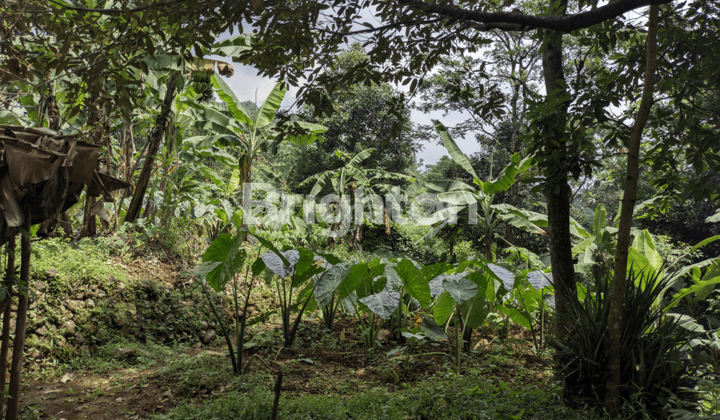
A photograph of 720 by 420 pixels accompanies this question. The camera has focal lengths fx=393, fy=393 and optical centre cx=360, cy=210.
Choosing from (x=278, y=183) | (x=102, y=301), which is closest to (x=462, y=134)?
(x=278, y=183)

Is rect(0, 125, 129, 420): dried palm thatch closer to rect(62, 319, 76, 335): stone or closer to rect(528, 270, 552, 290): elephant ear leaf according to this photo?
rect(62, 319, 76, 335): stone

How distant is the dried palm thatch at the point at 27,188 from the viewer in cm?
182

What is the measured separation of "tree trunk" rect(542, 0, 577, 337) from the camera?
2.60 metres

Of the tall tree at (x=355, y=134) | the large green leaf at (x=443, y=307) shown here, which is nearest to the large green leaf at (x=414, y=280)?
the large green leaf at (x=443, y=307)

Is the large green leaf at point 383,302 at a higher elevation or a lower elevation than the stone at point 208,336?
higher

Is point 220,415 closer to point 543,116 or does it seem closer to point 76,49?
point 76,49

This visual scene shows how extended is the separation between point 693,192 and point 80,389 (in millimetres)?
4766

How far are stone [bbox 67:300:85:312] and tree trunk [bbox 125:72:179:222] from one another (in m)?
1.93

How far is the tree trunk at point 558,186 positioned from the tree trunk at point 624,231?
1.40ft

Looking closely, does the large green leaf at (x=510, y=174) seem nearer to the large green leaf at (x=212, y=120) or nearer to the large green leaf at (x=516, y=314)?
the large green leaf at (x=516, y=314)

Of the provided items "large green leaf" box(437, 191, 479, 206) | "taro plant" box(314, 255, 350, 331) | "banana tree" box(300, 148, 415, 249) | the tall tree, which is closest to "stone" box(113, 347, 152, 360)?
"taro plant" box(314, 255, 350, 331)

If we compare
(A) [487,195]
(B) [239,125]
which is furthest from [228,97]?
(A) [487,195]

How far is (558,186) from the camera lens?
9.32 feet

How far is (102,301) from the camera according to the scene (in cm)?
425
